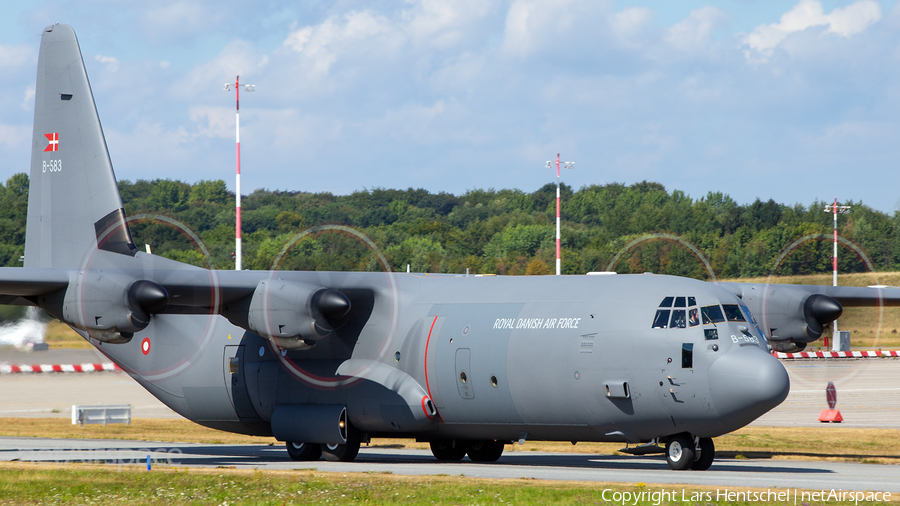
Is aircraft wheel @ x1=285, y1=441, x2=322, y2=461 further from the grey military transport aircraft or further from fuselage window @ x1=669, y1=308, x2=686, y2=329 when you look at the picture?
fuselage window @ x1=669, y1=308, x2=686, y2=329

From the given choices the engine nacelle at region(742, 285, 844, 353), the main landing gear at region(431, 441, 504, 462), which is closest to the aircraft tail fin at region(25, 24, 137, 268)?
the main landing gear at region(431, 441, 504, 462)

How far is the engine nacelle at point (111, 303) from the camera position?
16406mm

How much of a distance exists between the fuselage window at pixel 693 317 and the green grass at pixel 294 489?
2840 mm

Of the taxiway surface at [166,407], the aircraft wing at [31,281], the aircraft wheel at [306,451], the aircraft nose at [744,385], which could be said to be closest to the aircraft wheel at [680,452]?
the aircraft nose at [744,385]

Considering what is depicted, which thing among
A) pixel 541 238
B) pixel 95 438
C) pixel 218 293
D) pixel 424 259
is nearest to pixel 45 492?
pixel 218 293

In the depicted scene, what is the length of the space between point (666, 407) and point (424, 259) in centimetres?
2452

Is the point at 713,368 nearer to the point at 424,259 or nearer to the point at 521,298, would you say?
the point at 521,298

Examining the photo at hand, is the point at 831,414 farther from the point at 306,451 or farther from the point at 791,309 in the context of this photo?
the point at 306,451

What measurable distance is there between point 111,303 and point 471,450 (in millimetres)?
7296

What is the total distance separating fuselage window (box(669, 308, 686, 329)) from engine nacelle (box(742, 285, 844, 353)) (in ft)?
15.2

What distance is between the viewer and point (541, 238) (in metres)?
63.2

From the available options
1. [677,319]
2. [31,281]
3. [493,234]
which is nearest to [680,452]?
[677,319]

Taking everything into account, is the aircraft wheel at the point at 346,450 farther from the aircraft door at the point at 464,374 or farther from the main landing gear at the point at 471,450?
the aircraft door at the point at 464,374

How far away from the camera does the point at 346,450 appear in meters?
19.0
